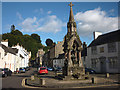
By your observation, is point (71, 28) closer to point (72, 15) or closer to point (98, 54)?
point (72, 15)

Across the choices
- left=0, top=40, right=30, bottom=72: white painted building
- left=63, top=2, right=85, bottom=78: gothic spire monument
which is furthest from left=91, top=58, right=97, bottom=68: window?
left=0, top=40, right=30, bottom=72: white painted building

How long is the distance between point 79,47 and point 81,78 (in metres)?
4.45

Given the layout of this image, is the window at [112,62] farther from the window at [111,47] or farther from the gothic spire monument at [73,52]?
the gothic spire monument at [73,52]

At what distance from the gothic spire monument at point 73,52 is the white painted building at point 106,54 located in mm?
13262

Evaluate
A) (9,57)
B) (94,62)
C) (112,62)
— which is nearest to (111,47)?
Result: (112,62)

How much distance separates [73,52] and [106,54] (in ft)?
49.1

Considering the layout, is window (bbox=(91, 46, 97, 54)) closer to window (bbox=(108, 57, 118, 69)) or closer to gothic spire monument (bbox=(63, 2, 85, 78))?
window (bbox=(108, 57, 118, 69))

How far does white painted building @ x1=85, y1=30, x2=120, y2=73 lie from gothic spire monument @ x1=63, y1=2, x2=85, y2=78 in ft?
43.5

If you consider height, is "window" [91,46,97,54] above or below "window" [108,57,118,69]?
above

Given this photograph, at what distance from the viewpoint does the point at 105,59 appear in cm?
3095

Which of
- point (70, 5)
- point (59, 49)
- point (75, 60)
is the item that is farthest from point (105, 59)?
point (59, 49)

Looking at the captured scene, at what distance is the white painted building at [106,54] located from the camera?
28094mm

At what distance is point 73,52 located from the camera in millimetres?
19156

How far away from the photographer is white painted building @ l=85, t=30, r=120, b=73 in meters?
28.1
